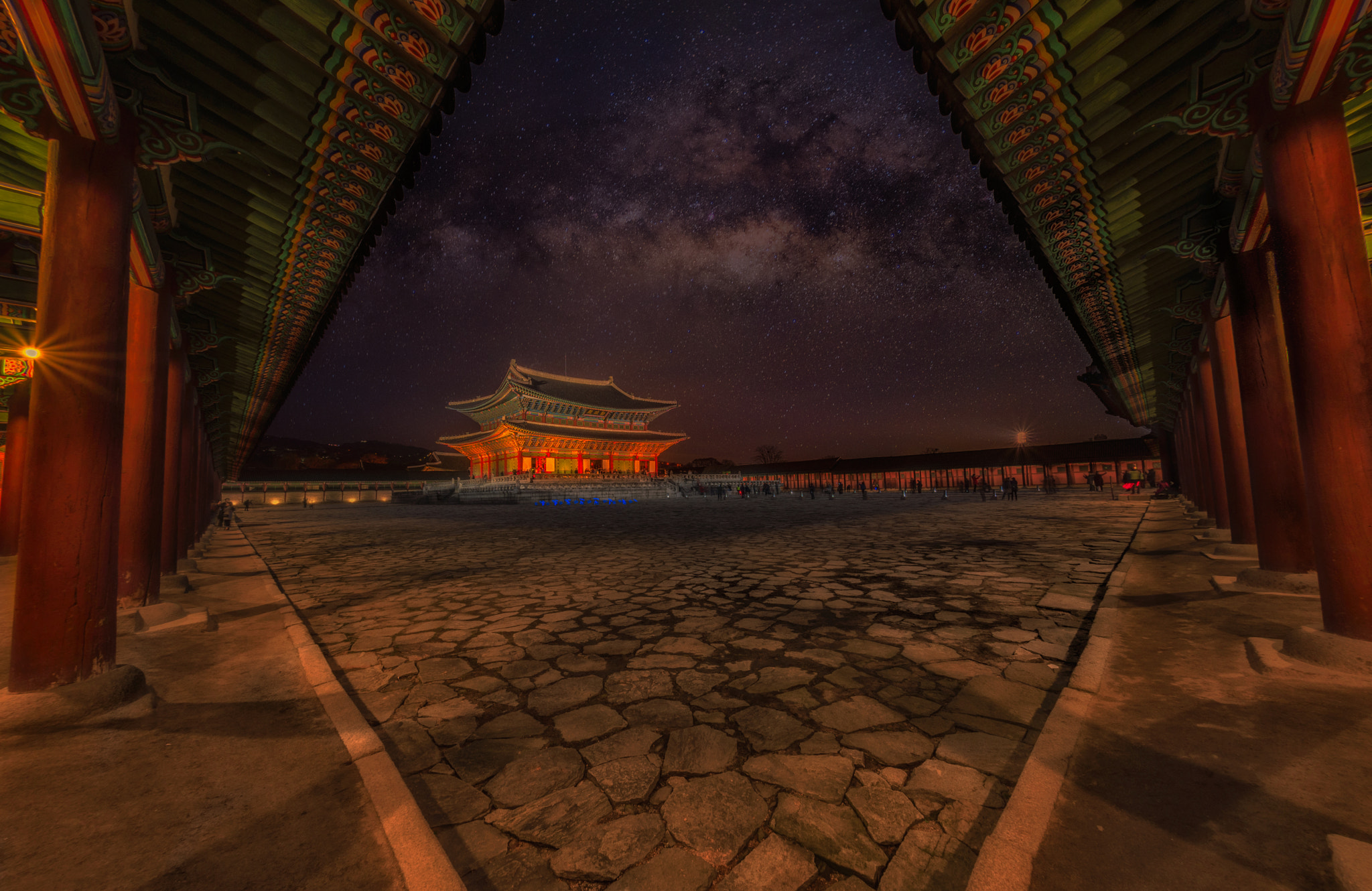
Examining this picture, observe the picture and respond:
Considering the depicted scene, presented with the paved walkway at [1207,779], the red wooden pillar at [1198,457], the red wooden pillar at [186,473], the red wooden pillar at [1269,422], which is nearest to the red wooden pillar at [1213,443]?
the red wooden pillar at [1198,457]

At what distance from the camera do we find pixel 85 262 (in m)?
2.96

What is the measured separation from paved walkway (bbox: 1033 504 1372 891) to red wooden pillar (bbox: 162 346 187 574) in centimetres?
838

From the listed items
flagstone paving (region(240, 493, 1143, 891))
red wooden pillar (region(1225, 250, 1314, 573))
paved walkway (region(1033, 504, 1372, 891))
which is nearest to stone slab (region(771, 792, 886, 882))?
flagstone paving (region(240, 493, 1143, 891))

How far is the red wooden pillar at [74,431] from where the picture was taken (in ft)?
9.13

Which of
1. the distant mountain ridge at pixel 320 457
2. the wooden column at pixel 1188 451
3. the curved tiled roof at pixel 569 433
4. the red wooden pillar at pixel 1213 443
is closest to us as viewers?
the red wooden pillar at pixel 1213 443

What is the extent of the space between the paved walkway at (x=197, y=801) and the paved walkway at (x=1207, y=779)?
7.25 ft

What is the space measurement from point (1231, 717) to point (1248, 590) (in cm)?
327

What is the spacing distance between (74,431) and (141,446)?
2.38 m

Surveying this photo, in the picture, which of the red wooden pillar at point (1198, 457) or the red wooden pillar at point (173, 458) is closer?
the red wooden pillar at point (173, 458)

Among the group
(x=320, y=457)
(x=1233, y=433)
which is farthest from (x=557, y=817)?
(x=320, y=457)

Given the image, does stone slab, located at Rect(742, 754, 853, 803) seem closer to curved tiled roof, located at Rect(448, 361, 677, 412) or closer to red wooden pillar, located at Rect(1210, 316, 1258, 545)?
red wooden pillar, located at Rect(1210, 316, 1258, 545)

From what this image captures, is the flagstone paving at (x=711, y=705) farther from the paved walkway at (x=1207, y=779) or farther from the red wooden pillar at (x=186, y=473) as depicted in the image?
the red wooden pillar at (x=186, y=473)

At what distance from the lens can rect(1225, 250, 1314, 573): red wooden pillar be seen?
15.1ft

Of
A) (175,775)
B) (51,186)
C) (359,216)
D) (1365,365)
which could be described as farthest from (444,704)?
(1365,365)
